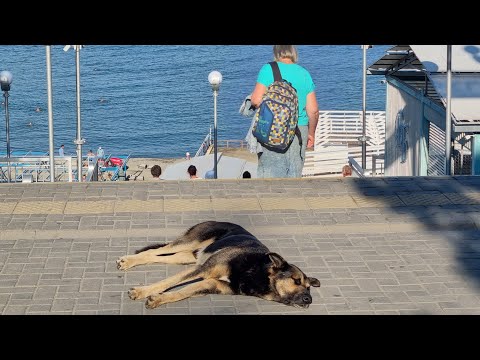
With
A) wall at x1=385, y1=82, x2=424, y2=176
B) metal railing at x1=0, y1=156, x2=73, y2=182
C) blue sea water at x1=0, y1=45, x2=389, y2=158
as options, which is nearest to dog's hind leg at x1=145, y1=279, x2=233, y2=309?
metal railing at x1=0, y1=156, x2=73, y2=182

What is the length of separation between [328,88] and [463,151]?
5986cm

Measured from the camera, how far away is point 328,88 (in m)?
74.7

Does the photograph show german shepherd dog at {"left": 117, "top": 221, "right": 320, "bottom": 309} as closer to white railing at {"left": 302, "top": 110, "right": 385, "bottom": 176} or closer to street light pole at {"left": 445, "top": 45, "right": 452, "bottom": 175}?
street light pole at {"left": 445, "top": 45, "right": 452, "bottom": 175}

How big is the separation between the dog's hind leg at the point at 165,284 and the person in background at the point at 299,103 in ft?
10.6

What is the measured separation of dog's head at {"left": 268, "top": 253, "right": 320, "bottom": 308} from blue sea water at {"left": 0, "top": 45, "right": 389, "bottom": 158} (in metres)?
46.7

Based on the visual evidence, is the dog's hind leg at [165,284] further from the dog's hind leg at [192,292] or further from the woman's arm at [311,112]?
the woman's arm at [311,112]

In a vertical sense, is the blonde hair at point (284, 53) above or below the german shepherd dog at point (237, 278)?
above

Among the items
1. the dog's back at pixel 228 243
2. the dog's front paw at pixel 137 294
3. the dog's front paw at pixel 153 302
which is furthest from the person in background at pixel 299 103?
the dog's front paw at pixel 153 302

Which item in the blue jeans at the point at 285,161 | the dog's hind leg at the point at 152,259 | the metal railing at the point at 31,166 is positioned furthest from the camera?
the metal railing at the point at 31,166

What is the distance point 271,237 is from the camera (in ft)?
30.1

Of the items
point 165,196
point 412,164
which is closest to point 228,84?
point 412,164

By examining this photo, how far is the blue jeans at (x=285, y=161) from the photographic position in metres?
10.6

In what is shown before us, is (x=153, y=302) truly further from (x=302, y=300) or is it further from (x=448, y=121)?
(x=448, y=121)
